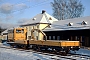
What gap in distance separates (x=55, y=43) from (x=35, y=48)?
5.70m

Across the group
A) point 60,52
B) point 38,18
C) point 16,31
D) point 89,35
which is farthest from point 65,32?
point 38,18

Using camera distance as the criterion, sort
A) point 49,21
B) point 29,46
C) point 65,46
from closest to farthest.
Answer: point 65,46
point 29,46
point 49,21

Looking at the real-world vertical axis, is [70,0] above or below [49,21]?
above

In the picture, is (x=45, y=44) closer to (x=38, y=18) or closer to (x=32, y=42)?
(x=32, y=42)

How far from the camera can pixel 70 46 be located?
20781 millimetres

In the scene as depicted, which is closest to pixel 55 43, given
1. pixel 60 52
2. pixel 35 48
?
pixel 60 52

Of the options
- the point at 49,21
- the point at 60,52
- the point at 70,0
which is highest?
the point at 70,0

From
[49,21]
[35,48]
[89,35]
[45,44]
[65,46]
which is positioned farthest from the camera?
[49,21]

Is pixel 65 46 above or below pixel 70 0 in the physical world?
below

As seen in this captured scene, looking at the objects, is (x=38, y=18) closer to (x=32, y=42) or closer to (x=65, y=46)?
(x=32, y=42)

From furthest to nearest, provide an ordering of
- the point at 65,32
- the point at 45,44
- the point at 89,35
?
the point at 65,32 < the point at 89,35 < the point at 45,44

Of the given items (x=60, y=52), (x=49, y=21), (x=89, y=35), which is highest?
(x=49, y=21)

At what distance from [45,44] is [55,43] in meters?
2.41

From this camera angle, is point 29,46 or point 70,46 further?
point 29,46
